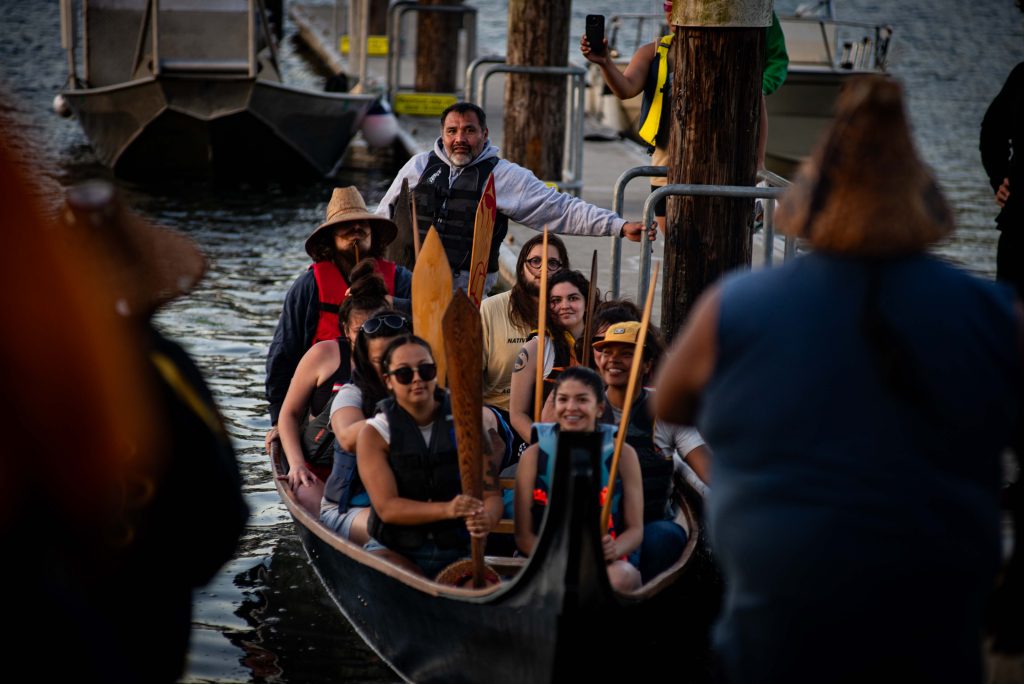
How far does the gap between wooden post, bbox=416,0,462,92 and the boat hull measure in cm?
199

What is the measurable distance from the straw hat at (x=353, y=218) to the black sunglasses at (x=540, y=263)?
676mm

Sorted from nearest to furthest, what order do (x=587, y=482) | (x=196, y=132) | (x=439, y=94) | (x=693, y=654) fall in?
1. (x=587, y=482)
2. (x=693, y=654)
3. (x=196, y=132)
4. (x=439, y=94)

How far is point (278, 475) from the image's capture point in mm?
5680

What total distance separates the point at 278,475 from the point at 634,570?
71.3 inches

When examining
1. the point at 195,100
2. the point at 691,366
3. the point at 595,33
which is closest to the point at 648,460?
the point at 595,33

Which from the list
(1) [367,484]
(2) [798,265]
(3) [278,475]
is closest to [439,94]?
(3) [278,475]

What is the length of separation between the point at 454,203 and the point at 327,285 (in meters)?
0.96

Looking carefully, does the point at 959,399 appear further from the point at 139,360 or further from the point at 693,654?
the point at 693,654

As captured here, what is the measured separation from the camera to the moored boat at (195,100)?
1523 cm

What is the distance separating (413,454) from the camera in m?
4.48

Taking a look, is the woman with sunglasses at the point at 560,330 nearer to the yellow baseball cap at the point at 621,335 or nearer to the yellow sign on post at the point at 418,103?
the yellow baseball cap at the point at 621,335

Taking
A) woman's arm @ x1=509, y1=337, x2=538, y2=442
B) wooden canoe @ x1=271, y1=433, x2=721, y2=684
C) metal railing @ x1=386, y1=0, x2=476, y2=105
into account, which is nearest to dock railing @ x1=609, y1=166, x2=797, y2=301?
woman's arm @ x1=509, y1=337, x2=538, y2=442

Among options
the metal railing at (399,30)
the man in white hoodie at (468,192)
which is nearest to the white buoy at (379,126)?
the metal railing at (399,30)

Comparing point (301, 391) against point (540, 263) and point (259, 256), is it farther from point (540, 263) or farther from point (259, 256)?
point (259, 256)
